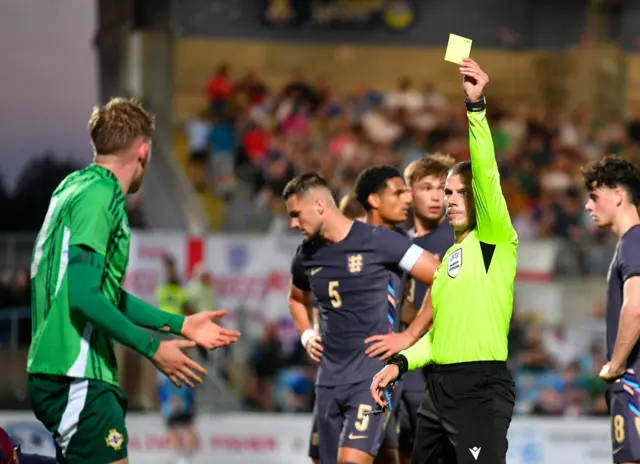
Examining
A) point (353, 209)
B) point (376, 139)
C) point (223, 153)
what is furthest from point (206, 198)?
point (353, 209)

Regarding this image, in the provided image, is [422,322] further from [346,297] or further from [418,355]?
[418,355]

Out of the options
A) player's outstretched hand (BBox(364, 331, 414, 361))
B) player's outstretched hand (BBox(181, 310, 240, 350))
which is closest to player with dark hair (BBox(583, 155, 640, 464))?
player's outstretched hand (BBox(364, 331, 414, 361))

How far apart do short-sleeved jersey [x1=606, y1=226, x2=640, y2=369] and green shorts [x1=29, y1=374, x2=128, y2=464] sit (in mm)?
2911

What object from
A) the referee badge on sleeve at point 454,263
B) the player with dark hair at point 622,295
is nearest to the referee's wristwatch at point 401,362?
the referee badge on sleeve at point 454,263

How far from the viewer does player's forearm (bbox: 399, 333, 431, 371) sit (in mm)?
5164

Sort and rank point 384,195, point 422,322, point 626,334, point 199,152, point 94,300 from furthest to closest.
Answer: point 199,152 → point 384,195 → point 422,322 → point 626,334 → point 94,300

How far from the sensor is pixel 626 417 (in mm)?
6105

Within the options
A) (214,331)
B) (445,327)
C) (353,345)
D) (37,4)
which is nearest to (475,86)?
(445,327)

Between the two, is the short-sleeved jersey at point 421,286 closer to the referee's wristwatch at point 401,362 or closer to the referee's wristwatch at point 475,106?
the referee's wristwatch at point 401,362

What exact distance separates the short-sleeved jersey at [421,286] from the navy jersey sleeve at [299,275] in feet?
2.29

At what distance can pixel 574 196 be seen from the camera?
56.7 feet

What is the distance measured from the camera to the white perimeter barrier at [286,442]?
1151 centimetres

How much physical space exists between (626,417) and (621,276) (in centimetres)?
75

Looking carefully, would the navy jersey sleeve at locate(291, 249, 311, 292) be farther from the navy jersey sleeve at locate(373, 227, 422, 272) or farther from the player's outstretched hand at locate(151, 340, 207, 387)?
the player's outstretched hand at locate(151, 340, 207, 387)
